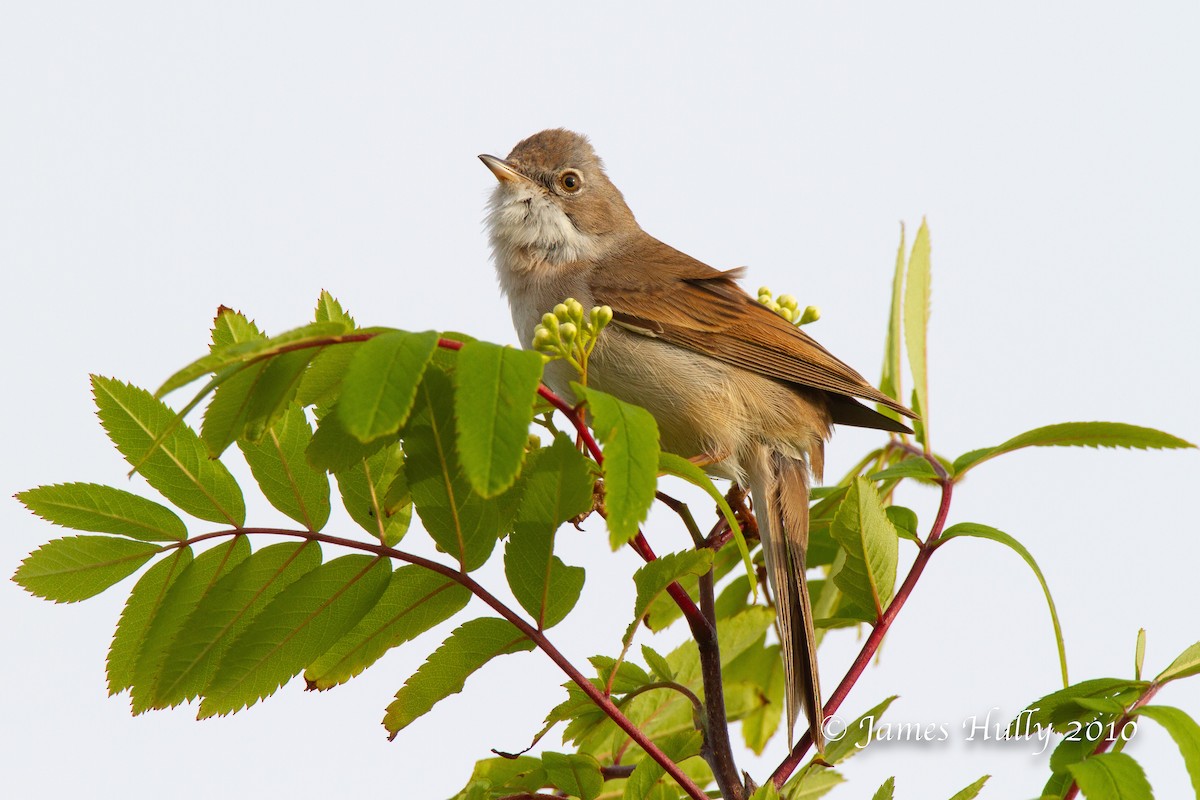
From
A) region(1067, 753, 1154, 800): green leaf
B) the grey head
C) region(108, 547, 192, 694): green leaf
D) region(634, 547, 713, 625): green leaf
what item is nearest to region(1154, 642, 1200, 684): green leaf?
region(1067, 753, 1154, 800): green leaf

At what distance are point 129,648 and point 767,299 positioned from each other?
2240 mm

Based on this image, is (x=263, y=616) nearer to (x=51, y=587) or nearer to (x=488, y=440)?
(x=51, y=587)

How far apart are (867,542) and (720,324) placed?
1905mm

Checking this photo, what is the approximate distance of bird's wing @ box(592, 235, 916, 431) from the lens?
4234 mm

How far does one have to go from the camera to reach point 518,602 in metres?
2.39

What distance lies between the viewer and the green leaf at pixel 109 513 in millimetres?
2420

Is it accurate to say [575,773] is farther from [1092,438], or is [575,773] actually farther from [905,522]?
[1092,438]

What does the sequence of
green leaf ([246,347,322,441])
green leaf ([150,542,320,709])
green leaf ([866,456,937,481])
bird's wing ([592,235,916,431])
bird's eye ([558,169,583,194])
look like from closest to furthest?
green leaf ([246,347,322,441]) < green leaf ([150,542,320,709]) < green leaf ([866,456,937,481]) < bird's wing ([592,235,916,431]) < bird's eye ([558,169,583,194])

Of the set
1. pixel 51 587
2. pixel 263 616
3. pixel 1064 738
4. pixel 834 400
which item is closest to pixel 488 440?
pixel 263 616

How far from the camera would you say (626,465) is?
182 centimetres

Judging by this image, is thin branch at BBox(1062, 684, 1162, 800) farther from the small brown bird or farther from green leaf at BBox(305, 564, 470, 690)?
green leaf at BBox(305, 564, 470, 690)

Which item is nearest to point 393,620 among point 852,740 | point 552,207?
point 852,740

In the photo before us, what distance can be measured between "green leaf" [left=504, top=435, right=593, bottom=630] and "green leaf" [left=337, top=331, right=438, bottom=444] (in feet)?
1.31

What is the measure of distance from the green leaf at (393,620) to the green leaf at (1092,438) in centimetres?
143
